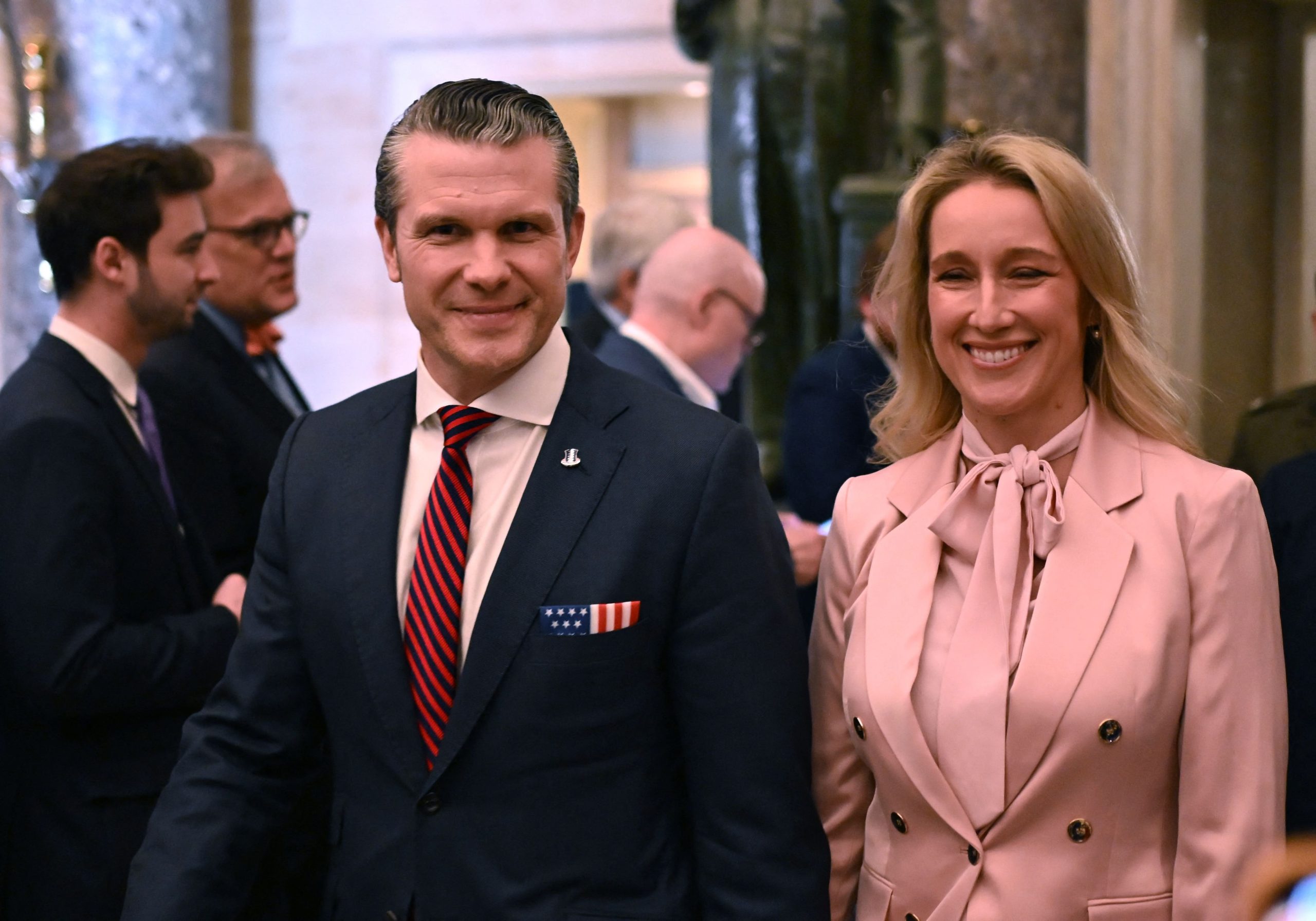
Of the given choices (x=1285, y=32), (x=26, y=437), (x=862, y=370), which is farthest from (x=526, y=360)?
(x=1285, y=32)

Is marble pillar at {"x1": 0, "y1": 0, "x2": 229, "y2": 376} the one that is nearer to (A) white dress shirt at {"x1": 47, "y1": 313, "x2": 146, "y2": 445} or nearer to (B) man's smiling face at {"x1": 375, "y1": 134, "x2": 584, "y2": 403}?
(A) white dress shirt at {"x1": 47, "y1": 313, "x2": 146, "y2": 445}

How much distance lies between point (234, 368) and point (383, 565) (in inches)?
68.7

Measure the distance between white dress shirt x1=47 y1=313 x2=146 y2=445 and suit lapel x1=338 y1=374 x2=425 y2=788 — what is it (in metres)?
1.02

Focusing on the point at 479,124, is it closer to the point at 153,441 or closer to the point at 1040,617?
the point at 1040,617

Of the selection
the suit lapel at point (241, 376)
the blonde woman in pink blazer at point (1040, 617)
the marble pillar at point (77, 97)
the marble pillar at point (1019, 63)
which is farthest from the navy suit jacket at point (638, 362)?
the marble pillar at point (77, 97)

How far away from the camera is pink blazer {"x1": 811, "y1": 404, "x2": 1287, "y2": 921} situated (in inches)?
72.8

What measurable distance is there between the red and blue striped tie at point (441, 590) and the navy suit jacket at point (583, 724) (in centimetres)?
2

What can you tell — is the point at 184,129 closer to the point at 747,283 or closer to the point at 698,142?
the point at 698,142

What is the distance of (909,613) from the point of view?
2010 millimetres

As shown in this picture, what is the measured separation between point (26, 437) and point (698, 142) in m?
6.85

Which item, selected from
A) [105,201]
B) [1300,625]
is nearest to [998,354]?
[1300,625]

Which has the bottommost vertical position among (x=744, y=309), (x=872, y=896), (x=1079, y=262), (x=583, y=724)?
(x=872, y=896)

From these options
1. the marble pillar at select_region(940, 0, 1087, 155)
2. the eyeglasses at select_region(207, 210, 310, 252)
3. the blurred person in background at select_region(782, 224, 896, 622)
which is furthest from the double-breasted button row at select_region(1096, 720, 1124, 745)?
the marble pillar at select_region(940, 0, 1087, 155)

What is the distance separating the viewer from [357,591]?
1.98 metres
